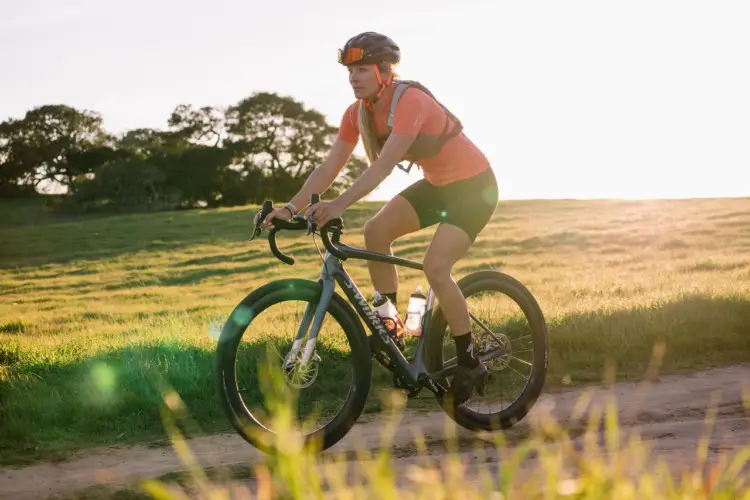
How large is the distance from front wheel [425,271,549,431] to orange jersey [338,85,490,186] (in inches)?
33.6

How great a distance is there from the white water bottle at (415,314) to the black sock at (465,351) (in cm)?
29

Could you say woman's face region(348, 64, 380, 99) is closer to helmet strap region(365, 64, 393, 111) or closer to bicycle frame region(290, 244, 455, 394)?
helmet strap region(365, 64, 393, 111)

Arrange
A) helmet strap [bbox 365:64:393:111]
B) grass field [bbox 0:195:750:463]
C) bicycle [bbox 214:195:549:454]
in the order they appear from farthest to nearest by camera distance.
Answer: grass field [bbox 0:195:750:463] < helmet strap [bbox 365:64:393:111] < bicycle [bbox 214:195:549:454]

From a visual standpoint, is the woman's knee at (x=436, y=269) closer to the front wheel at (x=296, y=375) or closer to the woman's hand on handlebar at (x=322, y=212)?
the front wheel at (x=296, y=375)

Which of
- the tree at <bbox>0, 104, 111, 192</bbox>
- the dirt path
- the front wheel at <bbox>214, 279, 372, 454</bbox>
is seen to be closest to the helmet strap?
the front wheel at <bbox>214, 279, 372, 454</bbox>

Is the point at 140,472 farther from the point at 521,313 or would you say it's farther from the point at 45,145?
the point at 45,145

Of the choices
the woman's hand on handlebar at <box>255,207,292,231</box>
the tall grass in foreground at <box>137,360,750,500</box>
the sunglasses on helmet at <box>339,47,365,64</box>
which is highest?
the sunglasses on helmet at <box>339,47,365,64</box>

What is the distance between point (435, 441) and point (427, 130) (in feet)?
6.42

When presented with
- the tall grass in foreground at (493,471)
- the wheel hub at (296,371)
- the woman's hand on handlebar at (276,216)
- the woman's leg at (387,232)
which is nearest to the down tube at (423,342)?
the woman's leg at (387,232)

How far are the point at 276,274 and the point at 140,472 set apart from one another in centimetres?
2053

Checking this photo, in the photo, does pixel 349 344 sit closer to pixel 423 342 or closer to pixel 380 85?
pixel 423 342

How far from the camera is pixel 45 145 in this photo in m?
64.6

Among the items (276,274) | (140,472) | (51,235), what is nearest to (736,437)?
(140,472)

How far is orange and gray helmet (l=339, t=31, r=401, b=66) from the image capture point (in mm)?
4859
